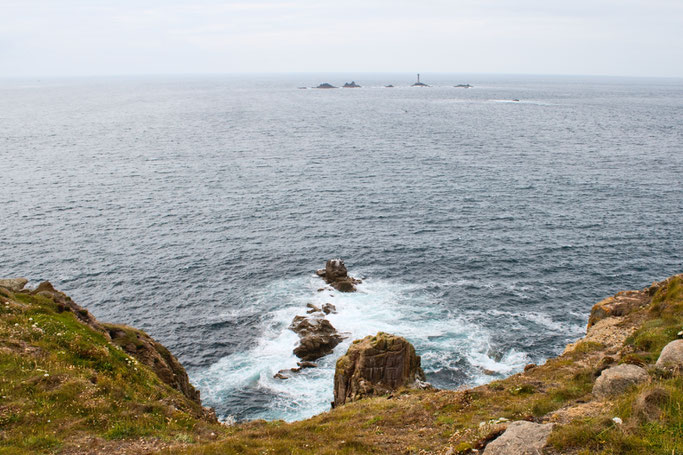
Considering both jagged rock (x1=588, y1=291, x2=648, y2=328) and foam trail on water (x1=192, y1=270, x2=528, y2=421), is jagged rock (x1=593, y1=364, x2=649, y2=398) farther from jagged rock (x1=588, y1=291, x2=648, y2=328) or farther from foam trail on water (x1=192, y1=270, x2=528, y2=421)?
foam trail on water (x1=192, y1=270, x2=528, y2=421)

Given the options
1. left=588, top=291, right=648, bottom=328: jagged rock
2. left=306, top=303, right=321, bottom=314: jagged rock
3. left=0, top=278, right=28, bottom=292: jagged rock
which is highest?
left=0, top=278, right=28, bottom=292: jagged rock

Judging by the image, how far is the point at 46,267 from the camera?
2566 inches

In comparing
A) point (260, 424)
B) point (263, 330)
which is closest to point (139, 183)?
point (263, 330)

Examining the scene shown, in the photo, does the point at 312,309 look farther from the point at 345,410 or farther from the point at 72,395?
the point at 72,395

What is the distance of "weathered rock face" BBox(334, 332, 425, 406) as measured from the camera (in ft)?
126

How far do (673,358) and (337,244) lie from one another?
178 feet

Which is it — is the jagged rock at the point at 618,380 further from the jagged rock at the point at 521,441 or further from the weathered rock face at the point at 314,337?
the weathered rock face at the point at 314,337

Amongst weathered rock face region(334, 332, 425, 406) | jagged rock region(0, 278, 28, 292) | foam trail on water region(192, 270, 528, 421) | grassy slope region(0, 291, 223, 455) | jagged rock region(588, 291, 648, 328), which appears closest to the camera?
grassy slope region(0, 291, 223, 455)

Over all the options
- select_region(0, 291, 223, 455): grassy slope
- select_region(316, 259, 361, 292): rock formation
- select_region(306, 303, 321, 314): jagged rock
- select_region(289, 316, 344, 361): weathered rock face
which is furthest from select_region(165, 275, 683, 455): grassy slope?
select_region(316, 259, 361, 292): rock formation

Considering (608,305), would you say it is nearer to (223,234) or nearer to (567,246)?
(567,246)

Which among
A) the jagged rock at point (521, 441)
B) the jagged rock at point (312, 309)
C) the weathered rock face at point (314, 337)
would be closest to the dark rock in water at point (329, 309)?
the jagged rock at point (312, 309)

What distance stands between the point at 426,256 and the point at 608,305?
2957 centimetres

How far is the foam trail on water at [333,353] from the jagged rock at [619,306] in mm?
8734

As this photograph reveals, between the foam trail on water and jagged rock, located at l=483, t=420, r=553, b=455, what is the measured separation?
1019 inches
